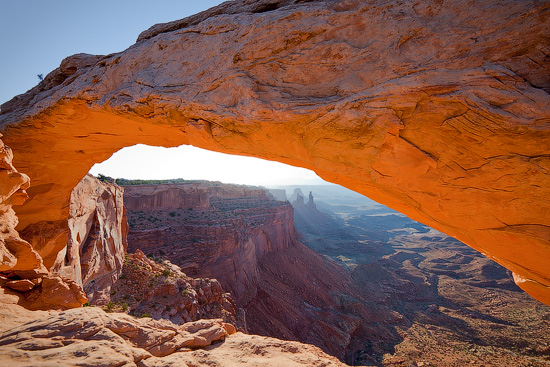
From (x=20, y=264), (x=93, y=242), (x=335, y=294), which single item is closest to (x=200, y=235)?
(x=93, y=242)

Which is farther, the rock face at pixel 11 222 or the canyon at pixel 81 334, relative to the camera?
the rock face at pixel 11 222

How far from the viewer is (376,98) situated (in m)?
3.95

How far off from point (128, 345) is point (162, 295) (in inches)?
400

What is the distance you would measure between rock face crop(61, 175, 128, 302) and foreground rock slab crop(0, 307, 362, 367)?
22.2ft

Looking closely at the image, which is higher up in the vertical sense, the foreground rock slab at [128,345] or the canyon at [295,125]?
the canyon at [295,125]

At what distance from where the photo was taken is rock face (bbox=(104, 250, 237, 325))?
11.2 m

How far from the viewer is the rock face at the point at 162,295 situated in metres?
11.2

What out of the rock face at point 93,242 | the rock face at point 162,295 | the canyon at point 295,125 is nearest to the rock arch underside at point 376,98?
the canyon at point 295,125

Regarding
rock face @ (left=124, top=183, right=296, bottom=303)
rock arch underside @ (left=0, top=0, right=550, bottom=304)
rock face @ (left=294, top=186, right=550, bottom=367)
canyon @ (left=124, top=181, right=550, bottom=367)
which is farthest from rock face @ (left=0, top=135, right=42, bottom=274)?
rock face @ (left=294, top=186, right=550, bottom=367)

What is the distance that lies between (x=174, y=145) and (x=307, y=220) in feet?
259

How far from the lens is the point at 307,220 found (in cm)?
8338

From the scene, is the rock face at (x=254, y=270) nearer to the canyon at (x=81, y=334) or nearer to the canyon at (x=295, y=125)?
the canyon at (x=81, y=334)

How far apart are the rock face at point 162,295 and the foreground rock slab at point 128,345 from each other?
7.85m

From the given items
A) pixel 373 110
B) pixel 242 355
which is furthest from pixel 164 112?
pixel 242 355
